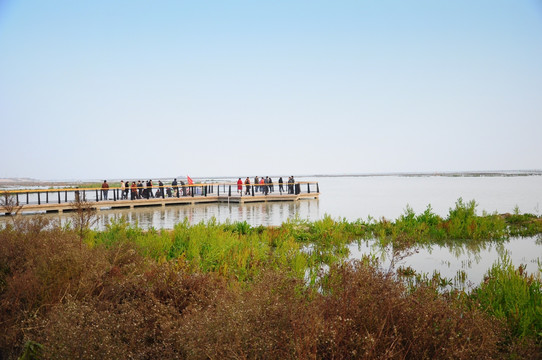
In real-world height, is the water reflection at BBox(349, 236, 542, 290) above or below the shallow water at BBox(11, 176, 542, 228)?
above

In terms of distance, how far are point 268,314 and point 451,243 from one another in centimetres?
1075

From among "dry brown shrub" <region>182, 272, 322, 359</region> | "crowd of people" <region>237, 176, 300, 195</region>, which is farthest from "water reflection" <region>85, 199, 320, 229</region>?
"dry brown shrub" <region>182, 272, 322, 359</region>

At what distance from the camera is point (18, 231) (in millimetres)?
7043

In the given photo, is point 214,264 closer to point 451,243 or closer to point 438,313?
point 438,313

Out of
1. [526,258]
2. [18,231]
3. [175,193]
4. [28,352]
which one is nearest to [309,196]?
[175,193]

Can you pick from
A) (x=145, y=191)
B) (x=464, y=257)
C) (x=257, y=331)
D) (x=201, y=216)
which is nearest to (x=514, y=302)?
(x=257, y=331)

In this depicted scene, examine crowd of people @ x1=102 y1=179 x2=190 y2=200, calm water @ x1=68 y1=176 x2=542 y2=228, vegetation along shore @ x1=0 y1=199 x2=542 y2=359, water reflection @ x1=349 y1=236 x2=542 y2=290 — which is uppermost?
vegetation along shore @ x1=0 y1=199 x2=542 y2=359

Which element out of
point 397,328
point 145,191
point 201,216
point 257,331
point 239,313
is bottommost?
point 201,216

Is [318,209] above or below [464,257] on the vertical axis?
below

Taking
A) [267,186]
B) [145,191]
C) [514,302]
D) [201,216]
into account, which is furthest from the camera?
[267,186]

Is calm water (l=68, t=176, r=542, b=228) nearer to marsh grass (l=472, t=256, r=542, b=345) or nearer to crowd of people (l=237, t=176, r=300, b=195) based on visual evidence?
crowd of people (l=237, t=176, r=300, b=195)

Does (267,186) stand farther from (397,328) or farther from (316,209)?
(397,328)

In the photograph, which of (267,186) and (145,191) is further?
(267,186)

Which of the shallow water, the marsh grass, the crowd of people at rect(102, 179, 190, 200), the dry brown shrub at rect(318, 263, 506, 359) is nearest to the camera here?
the dry brown shrub at rect(318, 263, 506, 359)
